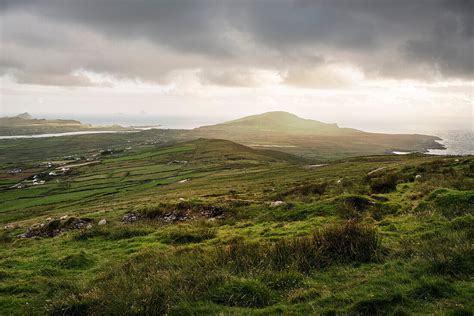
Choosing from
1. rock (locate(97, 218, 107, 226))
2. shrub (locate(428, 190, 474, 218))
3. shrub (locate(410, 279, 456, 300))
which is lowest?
rock (locate(97, 218, 107, 226))

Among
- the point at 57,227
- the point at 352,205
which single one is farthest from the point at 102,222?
the point at 352,205

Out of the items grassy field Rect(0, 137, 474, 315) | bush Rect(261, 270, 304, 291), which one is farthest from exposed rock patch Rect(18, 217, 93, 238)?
bush Rect(261, 270, 304, 291)

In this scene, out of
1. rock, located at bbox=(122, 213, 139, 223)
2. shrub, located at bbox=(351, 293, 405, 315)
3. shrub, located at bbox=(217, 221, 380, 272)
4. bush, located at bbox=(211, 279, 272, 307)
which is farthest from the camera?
rock, located at bbox=(122, 213, 139, 223)

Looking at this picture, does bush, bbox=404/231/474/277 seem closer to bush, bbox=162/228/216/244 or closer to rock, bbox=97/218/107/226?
bush, bbox=162/228/216/244

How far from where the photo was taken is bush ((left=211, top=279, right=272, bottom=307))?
9.71 metres

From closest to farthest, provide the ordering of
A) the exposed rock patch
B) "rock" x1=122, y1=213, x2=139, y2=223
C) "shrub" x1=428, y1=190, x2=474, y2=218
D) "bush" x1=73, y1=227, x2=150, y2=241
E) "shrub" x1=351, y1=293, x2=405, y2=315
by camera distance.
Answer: "shrub" x1=351, y1=293, x2=405, y2=315
"shrub" x1=428, y1=190, x2=474, y2=218
"bush" x1=73, y1=227, x2=150, y2=241
the exposed rock patch
"rock" x1=122, y1=213, x2=139, y2=223

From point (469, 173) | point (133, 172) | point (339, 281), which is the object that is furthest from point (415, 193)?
point (133, 172)

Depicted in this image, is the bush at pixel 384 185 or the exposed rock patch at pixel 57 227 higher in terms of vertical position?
the bush at pixel 384 185

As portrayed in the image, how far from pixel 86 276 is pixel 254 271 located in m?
7.92

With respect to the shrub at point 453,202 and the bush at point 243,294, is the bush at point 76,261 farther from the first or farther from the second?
the shrub at point 453,202

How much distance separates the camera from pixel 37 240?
24.5 m

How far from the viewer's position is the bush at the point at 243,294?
9711 millimetres

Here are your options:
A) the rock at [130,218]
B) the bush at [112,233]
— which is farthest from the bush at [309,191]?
the bush at [112,233]

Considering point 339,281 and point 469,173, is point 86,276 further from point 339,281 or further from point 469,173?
point 469,173
